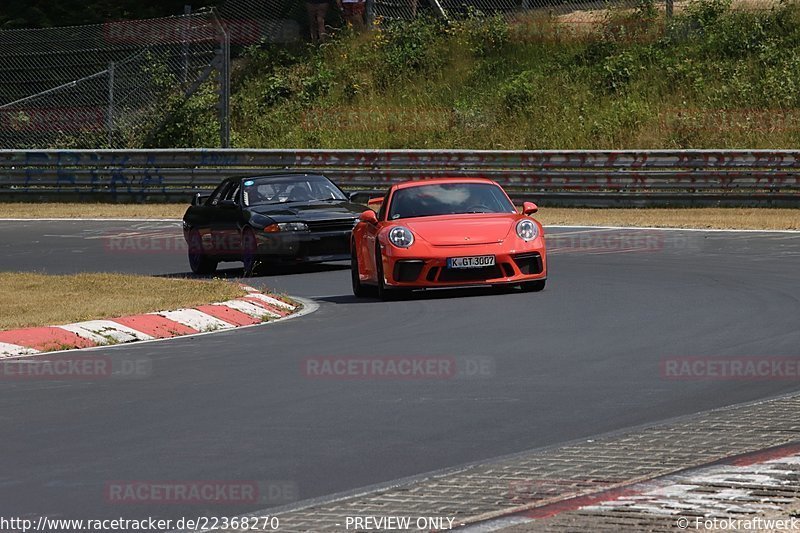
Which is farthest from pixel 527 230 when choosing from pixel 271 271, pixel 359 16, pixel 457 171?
pixel 359 16

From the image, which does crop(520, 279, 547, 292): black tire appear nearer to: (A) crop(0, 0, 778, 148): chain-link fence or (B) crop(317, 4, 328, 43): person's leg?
(A) crop(0, 0, 778, 148): chain-link fence

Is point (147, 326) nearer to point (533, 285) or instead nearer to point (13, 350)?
point (13, 350)

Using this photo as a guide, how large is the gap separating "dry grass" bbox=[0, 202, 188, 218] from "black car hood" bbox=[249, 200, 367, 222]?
10.9 meters

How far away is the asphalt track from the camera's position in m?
7.20

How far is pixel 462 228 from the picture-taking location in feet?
52.0

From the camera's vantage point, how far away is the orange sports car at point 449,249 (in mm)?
15562

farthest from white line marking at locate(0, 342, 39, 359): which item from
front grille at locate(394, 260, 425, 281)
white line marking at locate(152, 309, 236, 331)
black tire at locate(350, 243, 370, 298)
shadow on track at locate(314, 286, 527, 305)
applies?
black tire at locate(350, 243, 370, 298)

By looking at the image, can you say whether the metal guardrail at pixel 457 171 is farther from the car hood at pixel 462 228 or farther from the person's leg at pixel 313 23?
the car hood at pixel 462 228

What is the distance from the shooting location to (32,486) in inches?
269

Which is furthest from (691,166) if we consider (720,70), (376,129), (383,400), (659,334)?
(383,400)

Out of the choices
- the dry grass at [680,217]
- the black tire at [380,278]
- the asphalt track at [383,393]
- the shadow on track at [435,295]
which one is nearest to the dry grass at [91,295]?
the shadow on track at [435,295]

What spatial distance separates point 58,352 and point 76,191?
2229 centimetres

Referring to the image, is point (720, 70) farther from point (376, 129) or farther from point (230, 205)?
point (230, 205)

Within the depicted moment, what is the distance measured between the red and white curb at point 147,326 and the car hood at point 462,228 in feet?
4.92
